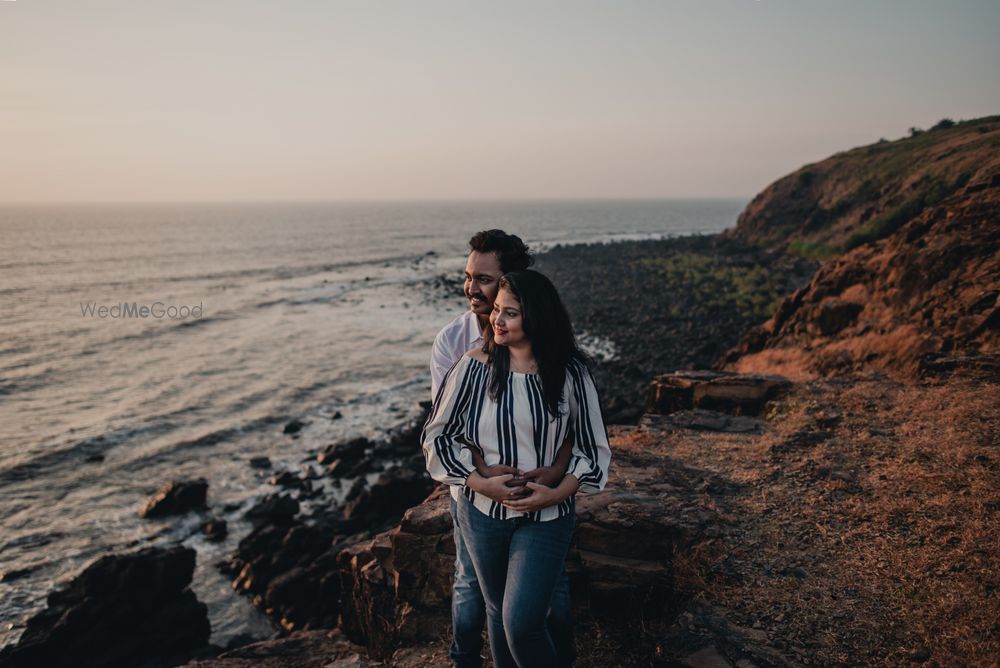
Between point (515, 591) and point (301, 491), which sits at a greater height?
point (515, 591)

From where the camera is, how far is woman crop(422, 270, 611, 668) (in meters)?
3.12

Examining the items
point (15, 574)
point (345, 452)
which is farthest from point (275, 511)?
point (15, 574)

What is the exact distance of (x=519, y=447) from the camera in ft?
10.6

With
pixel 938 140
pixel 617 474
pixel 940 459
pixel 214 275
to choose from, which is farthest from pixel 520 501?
pixel 214 275

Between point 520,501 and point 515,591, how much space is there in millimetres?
498

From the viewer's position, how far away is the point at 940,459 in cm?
621

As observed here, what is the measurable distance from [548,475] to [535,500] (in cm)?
20

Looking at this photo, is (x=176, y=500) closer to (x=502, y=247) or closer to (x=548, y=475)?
(x=502, y=247)

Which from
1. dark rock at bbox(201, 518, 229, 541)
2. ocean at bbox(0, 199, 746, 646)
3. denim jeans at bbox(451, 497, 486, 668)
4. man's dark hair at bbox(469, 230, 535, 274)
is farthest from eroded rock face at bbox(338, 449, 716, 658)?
dark rock at bbox(201, 518, 229, 541)

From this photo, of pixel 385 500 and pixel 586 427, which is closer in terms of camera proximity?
pixel 586 427

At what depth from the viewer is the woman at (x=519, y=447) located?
10.2 feet

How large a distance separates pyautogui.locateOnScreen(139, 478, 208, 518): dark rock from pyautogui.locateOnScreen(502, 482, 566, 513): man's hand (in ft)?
44.5

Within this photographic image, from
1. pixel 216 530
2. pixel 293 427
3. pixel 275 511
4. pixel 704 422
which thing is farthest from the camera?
pixel 293 427

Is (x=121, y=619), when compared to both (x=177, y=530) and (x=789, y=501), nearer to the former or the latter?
(x=177, y=530)
